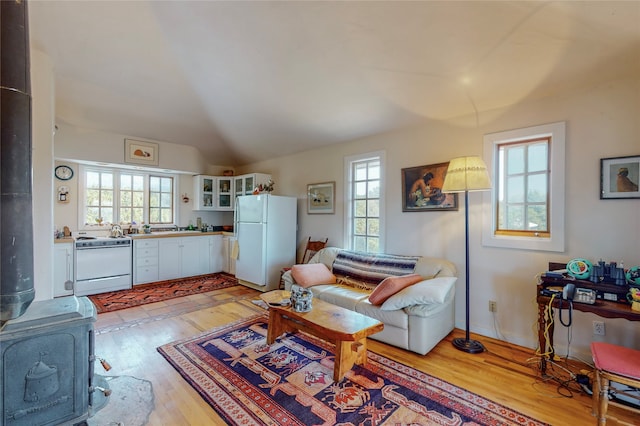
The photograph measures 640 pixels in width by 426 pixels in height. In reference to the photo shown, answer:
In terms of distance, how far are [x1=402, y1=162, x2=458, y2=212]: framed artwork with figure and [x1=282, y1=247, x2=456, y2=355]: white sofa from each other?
24.7 inches

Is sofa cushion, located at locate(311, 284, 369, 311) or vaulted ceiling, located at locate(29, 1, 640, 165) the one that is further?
sofa cushion, located at locate(311, 284, 369, 311)

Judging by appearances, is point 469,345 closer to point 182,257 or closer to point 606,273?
point 606,273

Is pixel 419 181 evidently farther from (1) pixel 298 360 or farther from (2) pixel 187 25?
(2) pixel 187 25

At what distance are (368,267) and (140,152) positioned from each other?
4.38m

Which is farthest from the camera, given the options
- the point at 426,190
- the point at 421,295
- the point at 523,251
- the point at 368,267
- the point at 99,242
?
the point at 99,242

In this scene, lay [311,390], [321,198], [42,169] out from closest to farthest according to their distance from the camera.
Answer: [311,390], [42,169], [321,198]

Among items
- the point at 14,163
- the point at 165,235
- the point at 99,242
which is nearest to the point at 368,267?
the point at 14,163

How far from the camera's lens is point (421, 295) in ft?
8.02

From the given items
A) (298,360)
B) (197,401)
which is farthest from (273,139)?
(197,401)

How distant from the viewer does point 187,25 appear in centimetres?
273

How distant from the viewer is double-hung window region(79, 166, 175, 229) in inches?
182

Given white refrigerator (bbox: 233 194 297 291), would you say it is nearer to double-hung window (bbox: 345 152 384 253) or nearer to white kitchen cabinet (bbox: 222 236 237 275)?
white kitchen cabinet (bbox: 222 236 237 275)

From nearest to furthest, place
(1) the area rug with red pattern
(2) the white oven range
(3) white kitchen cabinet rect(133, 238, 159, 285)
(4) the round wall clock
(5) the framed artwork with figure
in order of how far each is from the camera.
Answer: (5) the framed artwork with figure → (1) the area rug with red pattern → (2) the white oven range → (4) the round wall clock → (3) white kitchen cabinet rect(133, 238, 159, 285)

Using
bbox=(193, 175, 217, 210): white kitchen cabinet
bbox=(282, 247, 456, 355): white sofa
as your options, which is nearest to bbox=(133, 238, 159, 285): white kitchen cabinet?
bbox=(193, 175, 217, 210): white kitchen cabinet
